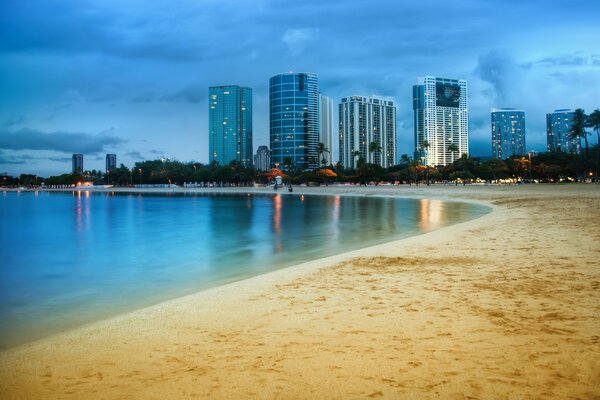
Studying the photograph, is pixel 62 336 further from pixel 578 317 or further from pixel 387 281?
pixel 578 317

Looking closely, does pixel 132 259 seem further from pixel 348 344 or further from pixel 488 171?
Answer: pixel 488 171

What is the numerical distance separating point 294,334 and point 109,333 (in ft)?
9.04

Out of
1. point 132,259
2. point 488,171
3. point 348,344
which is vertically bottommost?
point 132,259

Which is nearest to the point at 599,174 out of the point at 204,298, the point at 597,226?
the point at 597,226

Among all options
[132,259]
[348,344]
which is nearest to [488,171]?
[132,259]

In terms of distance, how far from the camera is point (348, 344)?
5410 millimetres

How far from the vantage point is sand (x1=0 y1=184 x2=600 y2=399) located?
436cm

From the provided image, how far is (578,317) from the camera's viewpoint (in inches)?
240

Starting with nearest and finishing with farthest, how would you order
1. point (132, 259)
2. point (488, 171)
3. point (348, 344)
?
point (348, 344) < point (132, 259) < point (488, 171)

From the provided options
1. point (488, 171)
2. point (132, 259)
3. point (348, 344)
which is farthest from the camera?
point (488, 171)

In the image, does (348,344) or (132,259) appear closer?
(348,344)

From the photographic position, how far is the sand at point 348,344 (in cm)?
436

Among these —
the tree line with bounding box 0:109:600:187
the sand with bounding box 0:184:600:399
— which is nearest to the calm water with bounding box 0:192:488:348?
the sand with bounding box 0:184:600:399

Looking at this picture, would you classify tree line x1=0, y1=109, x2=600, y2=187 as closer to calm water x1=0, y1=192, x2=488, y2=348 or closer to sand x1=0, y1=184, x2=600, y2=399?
calm water x1=0, y1=192, x2=488, y2=348
